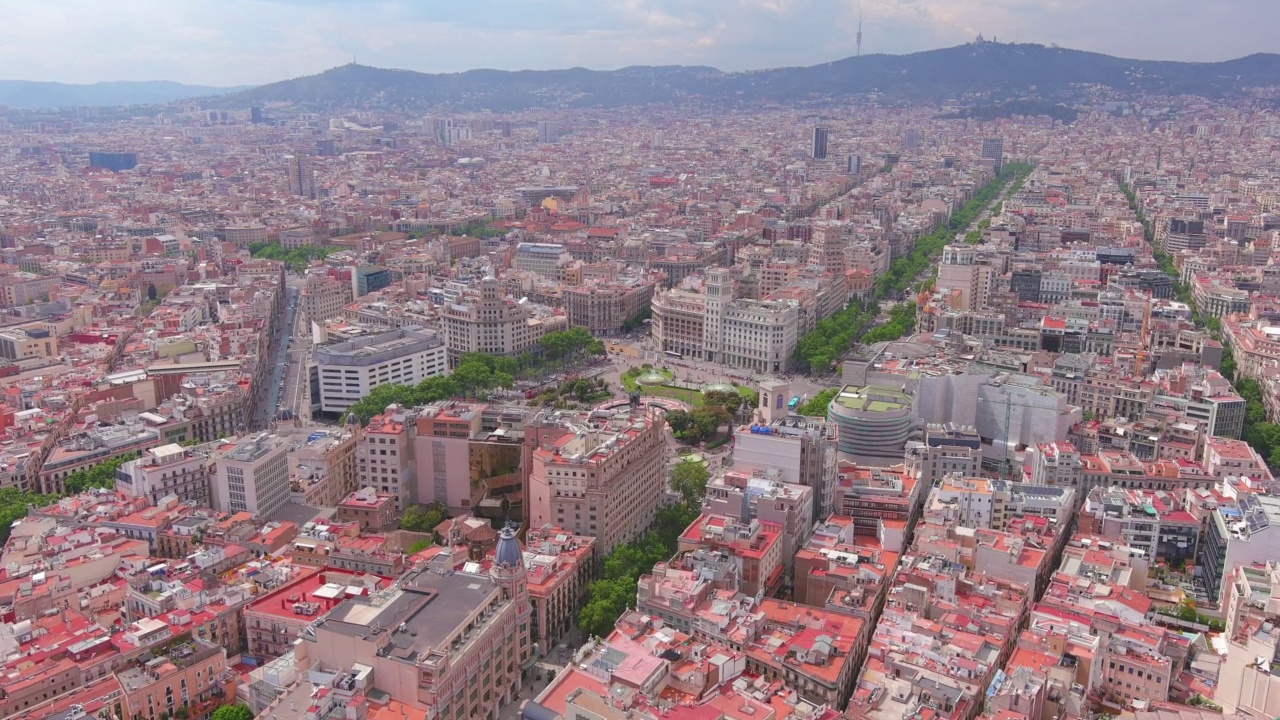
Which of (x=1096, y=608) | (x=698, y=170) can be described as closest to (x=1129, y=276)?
(x=1096, y=608)

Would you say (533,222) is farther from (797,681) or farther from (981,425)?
(797,681)

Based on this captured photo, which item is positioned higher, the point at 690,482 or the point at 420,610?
the point at 420,610

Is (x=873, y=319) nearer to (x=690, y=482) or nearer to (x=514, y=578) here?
(x=690, y=482)

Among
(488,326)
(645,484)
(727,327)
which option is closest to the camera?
(645,484)

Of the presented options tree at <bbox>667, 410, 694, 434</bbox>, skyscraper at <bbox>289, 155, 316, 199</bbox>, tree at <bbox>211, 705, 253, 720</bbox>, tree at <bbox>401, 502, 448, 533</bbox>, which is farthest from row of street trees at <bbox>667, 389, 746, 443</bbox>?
skyscraper at <bbox>289, 155, 316, 199</bbox>

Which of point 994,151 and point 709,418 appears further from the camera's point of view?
point 994,151

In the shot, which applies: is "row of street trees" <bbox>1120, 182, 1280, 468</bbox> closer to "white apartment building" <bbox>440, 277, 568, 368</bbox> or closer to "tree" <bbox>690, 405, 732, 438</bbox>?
"tree" <bbox>690, 405, 732, 438</bbox>

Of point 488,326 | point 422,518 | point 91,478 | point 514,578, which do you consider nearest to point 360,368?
point 488,326
